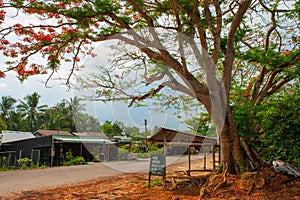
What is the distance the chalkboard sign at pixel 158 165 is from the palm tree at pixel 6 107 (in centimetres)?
2971

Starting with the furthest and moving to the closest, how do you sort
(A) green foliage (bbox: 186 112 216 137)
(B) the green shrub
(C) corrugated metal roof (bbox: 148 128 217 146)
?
1. (B) the green shrub
2. (C) corrugated metal roof (bbox: 148 128 217 146)
3. (A) green foliage (bbox: 186 112 216 137)

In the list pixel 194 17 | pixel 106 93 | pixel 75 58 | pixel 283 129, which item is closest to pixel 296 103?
pixel 283 129

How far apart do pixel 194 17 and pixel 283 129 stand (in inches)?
142

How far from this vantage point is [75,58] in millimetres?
7465

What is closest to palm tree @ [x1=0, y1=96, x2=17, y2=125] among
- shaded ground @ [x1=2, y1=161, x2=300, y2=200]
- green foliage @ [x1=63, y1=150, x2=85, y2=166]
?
green foliage @ [x1=63, y1=150, x2=85, y2=166]

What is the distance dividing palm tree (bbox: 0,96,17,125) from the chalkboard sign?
29.7 metres

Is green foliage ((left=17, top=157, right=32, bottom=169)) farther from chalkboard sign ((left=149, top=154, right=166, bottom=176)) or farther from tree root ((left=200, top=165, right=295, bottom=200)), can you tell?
tree root ((left=200, top=165, right=295, bottom=200))

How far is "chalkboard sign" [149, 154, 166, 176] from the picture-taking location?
6.84 metres

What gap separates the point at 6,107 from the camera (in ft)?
104

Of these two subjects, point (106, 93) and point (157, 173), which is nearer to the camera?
point (106, 93)

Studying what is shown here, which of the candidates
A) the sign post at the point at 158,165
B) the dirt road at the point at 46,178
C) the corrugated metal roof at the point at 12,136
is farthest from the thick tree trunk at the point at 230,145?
the corrugated metal roof at the point at 12,136

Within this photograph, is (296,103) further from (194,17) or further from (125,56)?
(125,56)

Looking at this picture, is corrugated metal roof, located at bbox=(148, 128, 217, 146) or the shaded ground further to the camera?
corrugated metal roof, located at bbox=(148, 128, 217, 146)

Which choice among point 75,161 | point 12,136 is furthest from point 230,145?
point 12,136
